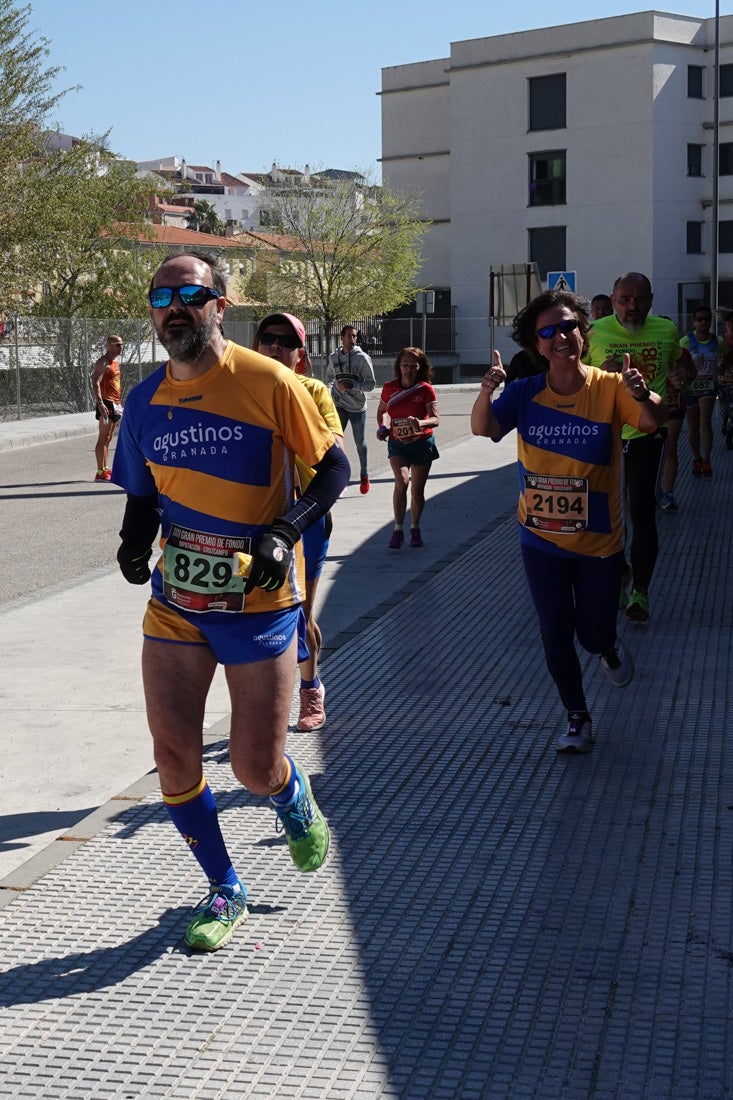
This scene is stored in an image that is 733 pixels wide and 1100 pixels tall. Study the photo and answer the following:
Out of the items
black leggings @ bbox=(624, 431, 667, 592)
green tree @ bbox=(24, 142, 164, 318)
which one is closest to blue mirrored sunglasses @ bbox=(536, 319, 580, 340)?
black leggings @ bbox=(624, 431, 667, 592)

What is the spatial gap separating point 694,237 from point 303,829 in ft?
178

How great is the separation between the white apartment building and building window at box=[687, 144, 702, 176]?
4 cm

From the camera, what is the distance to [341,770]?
5629 millimetres

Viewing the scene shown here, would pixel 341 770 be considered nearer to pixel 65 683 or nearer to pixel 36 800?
pixel 36 800

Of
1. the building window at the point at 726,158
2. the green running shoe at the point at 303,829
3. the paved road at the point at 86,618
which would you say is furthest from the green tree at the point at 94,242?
the green running shoe at the point at 303,829

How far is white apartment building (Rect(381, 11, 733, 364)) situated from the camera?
52.9 metres

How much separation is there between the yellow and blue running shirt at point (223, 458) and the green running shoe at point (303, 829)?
2.02 feet

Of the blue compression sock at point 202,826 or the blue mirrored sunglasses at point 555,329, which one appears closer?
the blue compression sock at point 202,826

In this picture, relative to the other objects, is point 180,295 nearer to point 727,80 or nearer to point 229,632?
point 229,632

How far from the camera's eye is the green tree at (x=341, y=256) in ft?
162

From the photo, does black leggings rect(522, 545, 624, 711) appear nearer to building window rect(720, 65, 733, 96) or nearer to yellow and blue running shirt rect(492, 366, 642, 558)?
yellow and blue running shirt rect(492, 366, 642, 558)

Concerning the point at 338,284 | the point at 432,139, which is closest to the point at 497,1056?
the point at 338,284

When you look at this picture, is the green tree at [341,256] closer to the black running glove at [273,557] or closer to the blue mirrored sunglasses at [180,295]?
the blue mirrored sunglasses at [180,295]

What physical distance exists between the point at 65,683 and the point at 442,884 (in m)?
3.29
